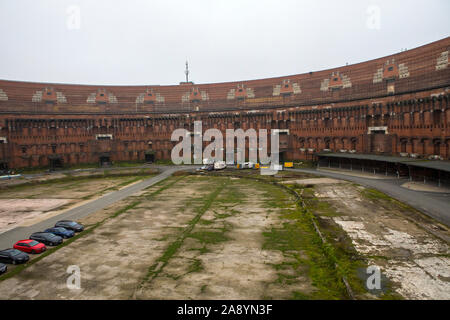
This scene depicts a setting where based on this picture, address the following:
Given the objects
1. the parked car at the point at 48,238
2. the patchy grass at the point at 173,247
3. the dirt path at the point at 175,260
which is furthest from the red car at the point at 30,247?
the patchy grass at the point at 173,247

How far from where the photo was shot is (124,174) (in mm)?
63375

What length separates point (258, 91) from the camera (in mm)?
80938

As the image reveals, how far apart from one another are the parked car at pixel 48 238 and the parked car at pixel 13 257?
278cm

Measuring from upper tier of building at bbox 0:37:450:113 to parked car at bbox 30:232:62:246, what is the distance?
55428 mm

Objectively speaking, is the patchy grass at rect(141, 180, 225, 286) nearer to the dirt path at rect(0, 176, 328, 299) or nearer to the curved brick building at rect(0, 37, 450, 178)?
the dirt path at rect(0, 176, 328, 299)

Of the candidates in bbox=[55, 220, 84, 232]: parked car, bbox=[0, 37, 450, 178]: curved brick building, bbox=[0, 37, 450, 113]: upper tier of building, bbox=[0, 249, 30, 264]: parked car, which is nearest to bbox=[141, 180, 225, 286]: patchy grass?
bbox=[0, 249, 30, 264]: parked car

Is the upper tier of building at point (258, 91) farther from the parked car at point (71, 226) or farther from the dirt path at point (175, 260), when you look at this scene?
the parked car at point (71, 226)

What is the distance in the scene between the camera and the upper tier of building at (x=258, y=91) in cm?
5397

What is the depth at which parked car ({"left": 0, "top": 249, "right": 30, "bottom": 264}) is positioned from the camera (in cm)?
2044

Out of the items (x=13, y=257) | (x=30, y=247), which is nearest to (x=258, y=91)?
(x=30, y=247)

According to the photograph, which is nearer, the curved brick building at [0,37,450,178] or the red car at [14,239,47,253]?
the red car at [14,239,47,253]

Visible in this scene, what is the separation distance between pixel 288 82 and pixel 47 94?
60983mm
